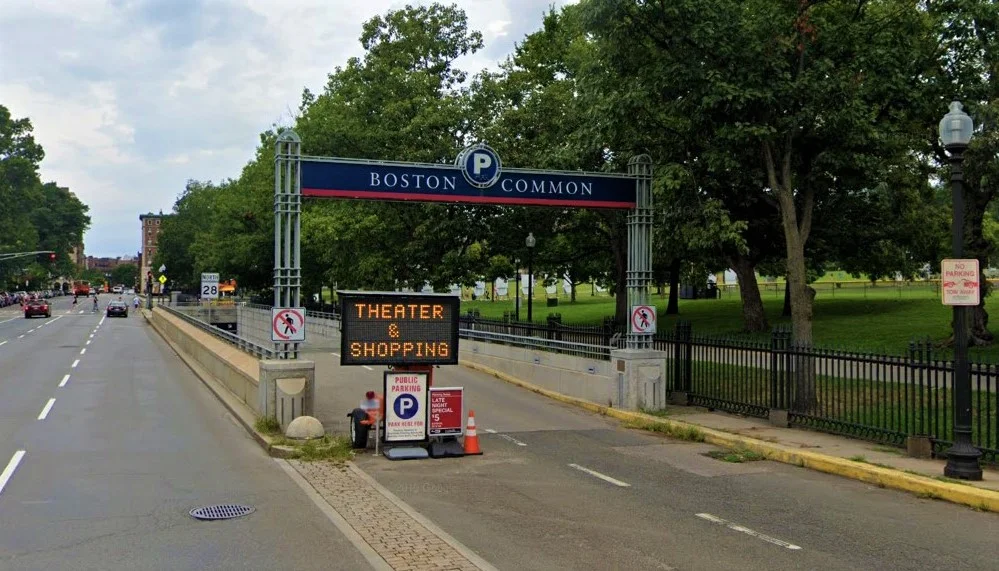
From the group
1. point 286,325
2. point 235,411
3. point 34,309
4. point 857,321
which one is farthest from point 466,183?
point 34,309

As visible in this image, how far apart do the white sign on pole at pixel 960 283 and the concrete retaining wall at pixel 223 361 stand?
37.7ft

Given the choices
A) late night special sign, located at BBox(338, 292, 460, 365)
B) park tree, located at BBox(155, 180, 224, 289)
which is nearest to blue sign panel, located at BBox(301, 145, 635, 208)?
late night special sign, located at BBox(338, 292, 460, 365)

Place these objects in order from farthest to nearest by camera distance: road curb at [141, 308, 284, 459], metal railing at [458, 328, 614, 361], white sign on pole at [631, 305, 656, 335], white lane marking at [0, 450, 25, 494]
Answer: metal railing at [458, 328, 614, 361], white sign on pole at [631, 305, 656, 335], road curb at [141, 308, 284, 459], white lane marking at [0, 450, 25, 494]

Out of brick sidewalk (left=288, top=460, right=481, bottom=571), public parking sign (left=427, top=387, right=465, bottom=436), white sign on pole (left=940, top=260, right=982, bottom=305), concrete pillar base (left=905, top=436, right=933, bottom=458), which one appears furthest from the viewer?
public parking sign (left=427, top=387, right=465, bottom=436)

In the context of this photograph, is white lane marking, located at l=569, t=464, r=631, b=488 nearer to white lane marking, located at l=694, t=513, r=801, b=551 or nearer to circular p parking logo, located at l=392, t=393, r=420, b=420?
white lane marking, located at l=694, t=513, r=801, b=551

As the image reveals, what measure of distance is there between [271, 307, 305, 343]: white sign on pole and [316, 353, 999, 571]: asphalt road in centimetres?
286

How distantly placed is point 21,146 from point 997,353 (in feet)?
346

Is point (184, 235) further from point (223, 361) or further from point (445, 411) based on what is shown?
point (445, 411)

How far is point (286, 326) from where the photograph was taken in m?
13.3

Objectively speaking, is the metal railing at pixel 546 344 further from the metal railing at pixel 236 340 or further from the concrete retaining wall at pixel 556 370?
the metal railing at pixel 236 340

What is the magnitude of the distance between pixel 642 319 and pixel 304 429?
7.21 meters

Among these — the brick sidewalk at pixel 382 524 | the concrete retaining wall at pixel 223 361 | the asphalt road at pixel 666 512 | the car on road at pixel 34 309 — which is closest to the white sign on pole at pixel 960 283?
the asphalt road at pixel 666 512

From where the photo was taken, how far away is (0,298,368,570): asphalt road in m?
6.84

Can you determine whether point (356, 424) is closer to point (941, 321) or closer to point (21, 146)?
point (941, 321)
